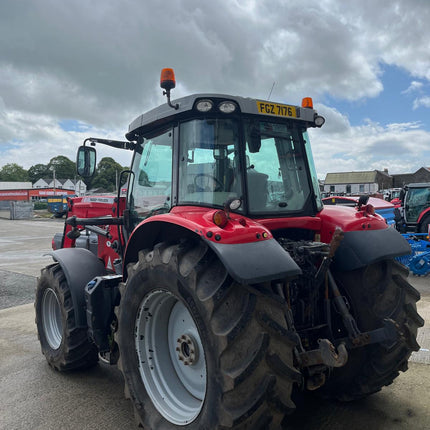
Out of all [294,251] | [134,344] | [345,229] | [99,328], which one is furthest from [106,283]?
[345,229]

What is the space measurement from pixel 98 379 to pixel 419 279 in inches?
278

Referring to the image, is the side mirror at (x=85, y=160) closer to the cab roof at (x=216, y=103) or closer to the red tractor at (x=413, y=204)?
the cab roof at (x=216, y=103)

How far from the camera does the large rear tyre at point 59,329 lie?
3678mm

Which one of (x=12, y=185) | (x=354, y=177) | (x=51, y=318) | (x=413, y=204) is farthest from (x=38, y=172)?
(x=51, y=318)

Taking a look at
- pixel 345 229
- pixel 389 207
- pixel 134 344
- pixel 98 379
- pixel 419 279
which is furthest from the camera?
pixel 389 207

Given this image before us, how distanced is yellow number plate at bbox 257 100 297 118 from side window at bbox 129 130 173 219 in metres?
0.73

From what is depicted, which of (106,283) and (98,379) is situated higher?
(106,283)

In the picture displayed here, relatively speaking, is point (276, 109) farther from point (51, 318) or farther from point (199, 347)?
point (51, 318)

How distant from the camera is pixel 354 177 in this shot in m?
65.2

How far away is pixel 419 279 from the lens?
8305 mm

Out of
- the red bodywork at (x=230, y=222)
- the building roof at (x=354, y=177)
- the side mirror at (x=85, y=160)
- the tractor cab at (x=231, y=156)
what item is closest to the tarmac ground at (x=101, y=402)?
the red bodywork at (x=230, y=222)

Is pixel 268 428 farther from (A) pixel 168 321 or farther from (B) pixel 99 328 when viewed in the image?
(B) pixel 99 328

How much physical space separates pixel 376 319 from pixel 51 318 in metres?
3.18

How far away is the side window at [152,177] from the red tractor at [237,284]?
2 centimetres
